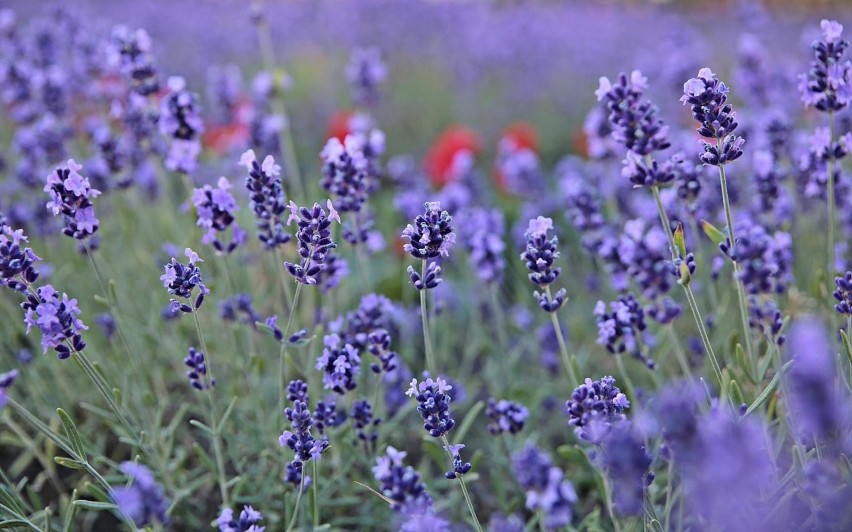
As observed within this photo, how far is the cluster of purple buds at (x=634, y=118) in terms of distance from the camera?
1.90m

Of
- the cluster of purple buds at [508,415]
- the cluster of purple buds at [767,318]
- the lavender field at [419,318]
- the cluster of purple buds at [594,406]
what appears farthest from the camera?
the cluster of purple buds at [508,415]

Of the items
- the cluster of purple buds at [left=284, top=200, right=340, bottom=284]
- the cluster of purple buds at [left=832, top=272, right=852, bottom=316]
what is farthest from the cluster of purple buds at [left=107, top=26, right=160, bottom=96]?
the cluster of purple buds at [left=832, top=272, right=852, bottom=316]

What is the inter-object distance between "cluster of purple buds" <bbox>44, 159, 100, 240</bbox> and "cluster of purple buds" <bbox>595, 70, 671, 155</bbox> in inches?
51.5

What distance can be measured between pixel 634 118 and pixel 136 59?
70.8 inches

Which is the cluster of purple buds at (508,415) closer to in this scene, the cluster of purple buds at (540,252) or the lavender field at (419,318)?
the lavender field at (419,318)

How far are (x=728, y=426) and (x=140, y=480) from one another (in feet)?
3.37

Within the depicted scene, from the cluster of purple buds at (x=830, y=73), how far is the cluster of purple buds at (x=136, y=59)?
2130 mm

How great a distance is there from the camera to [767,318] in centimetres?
223

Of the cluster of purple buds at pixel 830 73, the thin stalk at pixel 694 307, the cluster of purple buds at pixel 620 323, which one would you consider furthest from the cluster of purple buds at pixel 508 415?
the cluster of purple buds at pixel 830 73

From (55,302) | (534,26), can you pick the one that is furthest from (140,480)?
(534,26)

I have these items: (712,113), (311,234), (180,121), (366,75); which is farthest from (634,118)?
(366,75)

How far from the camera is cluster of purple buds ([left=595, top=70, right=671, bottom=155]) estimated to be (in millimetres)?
1900

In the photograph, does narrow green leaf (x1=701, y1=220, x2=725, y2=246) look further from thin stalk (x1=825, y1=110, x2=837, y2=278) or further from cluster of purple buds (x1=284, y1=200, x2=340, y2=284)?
cluster of purple buds (x1=284, y1=200, x2=340, y2=284)

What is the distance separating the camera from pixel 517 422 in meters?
2.26
